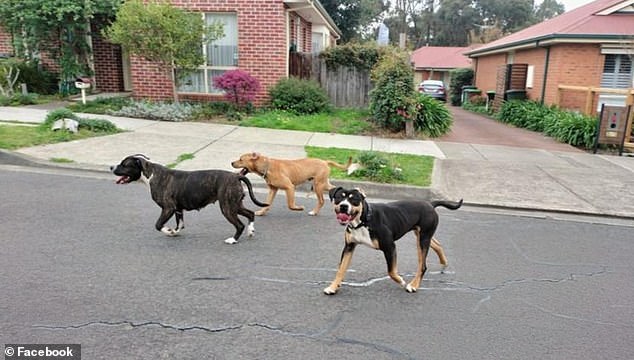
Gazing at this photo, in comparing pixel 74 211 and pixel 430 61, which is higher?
pixel 430 61

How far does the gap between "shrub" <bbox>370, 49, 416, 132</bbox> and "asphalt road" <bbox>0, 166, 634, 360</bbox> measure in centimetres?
638

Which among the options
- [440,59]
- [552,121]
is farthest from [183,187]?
[440,59]

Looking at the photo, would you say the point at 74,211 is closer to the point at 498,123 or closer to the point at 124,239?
the point at 124,239

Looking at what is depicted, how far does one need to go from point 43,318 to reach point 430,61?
47.1m

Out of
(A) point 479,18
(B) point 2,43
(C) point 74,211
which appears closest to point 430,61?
(A) point 479,18

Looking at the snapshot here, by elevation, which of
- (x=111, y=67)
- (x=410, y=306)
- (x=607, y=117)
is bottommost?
(x=410, y=306)

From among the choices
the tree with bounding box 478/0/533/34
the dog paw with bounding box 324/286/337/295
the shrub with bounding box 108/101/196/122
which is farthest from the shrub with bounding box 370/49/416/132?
the tree with bounding box 478/0/533/34

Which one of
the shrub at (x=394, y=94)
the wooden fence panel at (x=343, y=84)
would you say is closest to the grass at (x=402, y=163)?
the shrub at (x=394, y=94)

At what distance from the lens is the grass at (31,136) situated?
345 inches

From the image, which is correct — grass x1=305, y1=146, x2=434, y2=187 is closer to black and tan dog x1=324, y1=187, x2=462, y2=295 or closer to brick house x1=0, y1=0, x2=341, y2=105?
black and tan dog x1=324, y1=187, x2=462, y2=295

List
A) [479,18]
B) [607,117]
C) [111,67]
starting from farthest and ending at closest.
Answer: [479,18], [111,67], [607,117]

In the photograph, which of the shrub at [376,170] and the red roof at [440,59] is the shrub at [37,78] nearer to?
the shrub at [376,170]

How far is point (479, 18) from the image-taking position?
67.4m

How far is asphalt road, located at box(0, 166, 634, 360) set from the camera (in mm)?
3309
